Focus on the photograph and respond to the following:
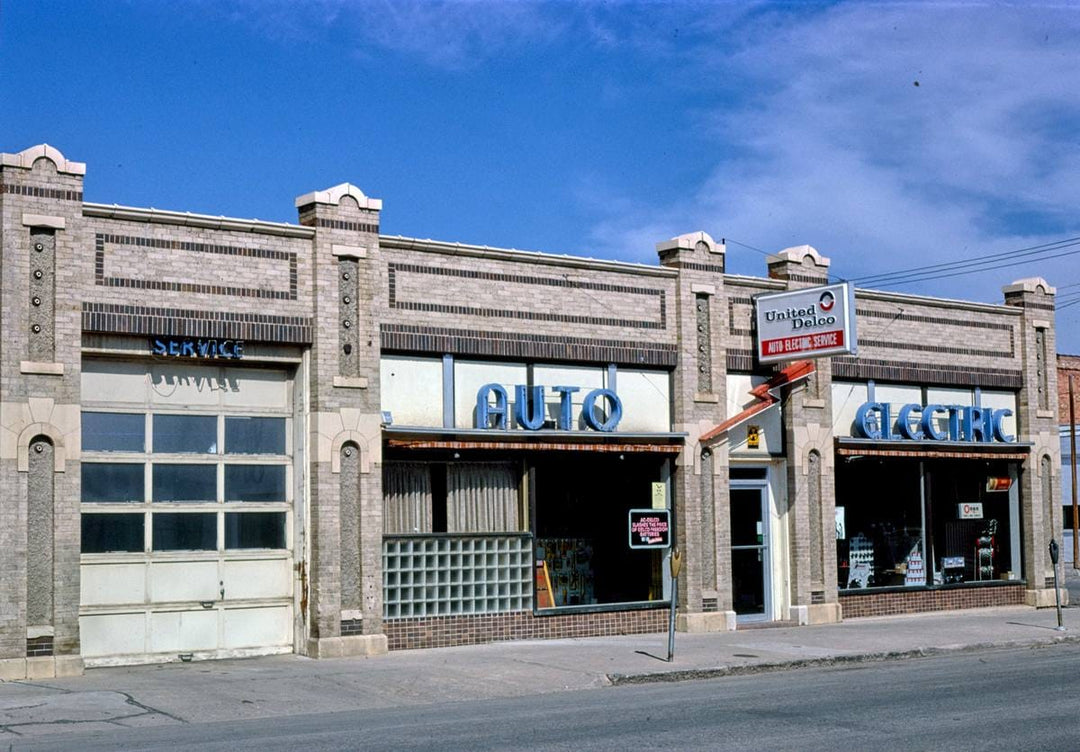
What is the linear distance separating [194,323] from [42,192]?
2.65m

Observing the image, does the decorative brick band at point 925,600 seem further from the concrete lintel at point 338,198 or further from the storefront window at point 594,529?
the concrete lintel at point 338,198

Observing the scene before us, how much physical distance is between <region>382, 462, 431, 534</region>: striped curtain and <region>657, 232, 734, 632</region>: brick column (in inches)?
187

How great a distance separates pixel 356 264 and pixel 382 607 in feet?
16.8

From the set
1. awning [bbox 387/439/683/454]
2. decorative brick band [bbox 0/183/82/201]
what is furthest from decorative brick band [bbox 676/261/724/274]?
decorative brick band [bbox 0/183/82/201]

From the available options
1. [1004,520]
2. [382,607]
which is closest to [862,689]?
[382,607]

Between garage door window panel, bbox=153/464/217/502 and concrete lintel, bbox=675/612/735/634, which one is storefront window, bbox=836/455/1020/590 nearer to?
concrete lintel, bbox=675/612/735/634

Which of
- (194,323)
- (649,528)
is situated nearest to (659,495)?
(649,528)

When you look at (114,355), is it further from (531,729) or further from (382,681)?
(531,729)

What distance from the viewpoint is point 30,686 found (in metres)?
17.1

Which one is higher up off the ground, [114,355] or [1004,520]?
[114,355]

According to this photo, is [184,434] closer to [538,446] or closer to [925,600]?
[538,446]

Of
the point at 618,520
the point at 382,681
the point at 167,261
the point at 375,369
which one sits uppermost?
the point at 167,261

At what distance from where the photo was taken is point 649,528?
2222cm

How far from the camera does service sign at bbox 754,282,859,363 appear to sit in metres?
24.1
